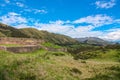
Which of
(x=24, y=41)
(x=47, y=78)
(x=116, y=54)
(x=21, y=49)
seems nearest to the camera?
(x=47, y=78)

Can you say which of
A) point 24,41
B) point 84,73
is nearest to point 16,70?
point 84,73

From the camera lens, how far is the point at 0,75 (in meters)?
19.4

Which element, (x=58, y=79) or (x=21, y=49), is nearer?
(x=58, y=79)

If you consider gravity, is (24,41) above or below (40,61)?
above

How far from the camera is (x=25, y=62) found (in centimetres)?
2145

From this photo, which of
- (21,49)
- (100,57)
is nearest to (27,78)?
(21,49)

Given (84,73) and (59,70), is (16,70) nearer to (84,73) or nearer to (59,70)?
(59,70)

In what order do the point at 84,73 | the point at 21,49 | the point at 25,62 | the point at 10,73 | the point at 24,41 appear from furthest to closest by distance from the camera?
the point at 24,41 → the point at 21,49 → the point at 84,73 → the point at 25,62 → the point at 10,73

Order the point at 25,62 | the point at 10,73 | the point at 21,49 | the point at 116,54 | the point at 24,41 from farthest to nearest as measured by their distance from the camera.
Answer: the point at 116,54
the point at 24,41
the point at 21,49
the point at 25,62
the point at 10,73

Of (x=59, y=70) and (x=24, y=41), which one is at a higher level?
(x=24, y=41)

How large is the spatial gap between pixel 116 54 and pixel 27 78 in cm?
2614

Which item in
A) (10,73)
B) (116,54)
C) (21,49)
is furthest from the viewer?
(116,54)

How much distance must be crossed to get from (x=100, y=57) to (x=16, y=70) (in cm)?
2435

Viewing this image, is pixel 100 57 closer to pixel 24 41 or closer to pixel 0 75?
pixel 24 41
